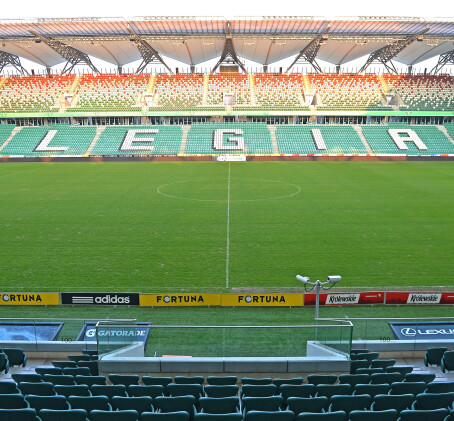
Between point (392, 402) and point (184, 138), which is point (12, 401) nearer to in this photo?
point (392, 402)

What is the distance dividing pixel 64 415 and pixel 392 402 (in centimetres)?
501

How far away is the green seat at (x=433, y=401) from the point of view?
21.3 feet

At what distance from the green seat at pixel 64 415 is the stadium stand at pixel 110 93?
60326 mm

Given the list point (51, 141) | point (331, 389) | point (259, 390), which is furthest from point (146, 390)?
point (51, 141)

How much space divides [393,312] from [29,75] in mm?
77302

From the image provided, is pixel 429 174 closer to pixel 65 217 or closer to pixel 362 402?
pixel 65 217

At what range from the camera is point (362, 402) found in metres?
6.54

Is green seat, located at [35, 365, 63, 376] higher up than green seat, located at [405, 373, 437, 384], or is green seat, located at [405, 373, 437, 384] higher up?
green seat, located at [405, 373, 437, 384]

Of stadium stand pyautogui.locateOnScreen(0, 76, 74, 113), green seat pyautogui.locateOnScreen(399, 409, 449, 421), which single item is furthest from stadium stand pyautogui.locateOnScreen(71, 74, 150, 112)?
green seat pyautogui.locateOnScreen(399, 409, 449, 421)

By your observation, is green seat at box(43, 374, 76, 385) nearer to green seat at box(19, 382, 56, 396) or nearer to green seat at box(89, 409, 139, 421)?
green seat at box(19, 382, 56, 396)

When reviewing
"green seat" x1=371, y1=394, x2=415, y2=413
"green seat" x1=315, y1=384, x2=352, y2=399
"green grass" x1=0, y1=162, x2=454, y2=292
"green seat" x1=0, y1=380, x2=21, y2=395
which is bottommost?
"green grass" x1=0, y1=162, x2=454, y2=292

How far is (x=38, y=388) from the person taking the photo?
7176 millimetres

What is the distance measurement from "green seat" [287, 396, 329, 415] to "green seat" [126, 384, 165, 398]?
2223mm

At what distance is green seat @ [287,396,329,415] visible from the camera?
6434 millimetres
